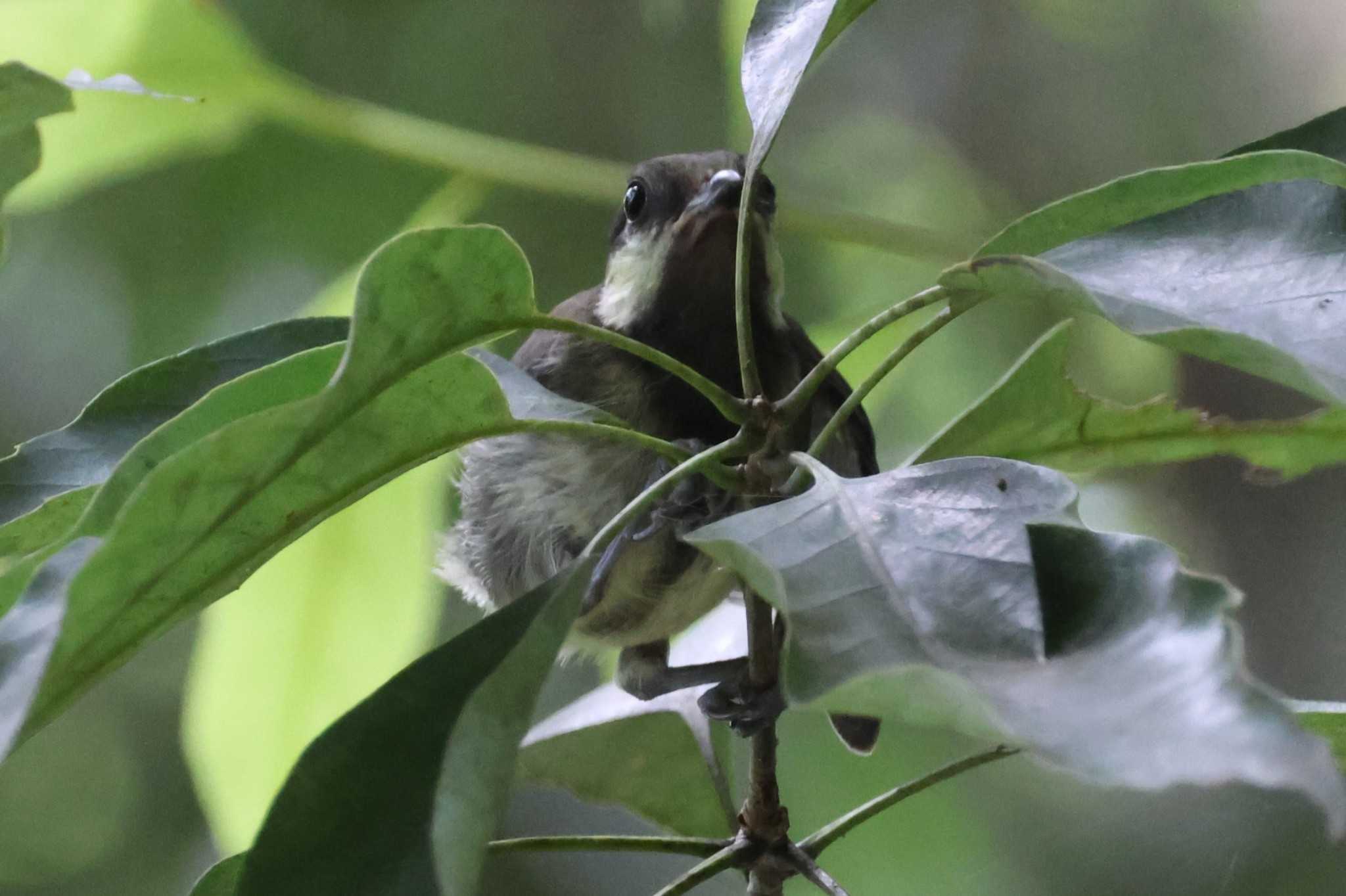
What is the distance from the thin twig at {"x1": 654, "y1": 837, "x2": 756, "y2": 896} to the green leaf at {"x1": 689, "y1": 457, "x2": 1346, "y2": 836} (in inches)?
10.5

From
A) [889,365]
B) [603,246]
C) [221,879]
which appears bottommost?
[221,879]

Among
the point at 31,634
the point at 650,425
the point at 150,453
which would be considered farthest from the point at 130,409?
the point at 650,425

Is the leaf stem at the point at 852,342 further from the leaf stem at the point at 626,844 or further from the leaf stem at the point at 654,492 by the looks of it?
the leaf stem at the point at 626,844

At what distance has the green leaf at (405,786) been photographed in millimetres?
460

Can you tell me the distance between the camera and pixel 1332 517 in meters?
1.88

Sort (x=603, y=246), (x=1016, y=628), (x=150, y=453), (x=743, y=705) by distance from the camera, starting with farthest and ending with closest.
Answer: (x=603, y=246) < (x=743, y=705) < (x=150, y=453) < (x=1016, y=628)

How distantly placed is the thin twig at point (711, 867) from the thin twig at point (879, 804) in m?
0.04

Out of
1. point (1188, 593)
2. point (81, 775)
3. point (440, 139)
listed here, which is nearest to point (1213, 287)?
point (1188, 593)

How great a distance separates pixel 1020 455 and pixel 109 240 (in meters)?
1.83

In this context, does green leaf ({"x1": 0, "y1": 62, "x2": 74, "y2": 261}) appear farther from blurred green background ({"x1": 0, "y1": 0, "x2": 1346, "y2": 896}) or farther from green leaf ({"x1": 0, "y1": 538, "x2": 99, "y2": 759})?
blurred green background ({"x1": 0, "y1": 0, "x2": 1346, "y2": 896})

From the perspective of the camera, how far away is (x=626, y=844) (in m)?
0.75

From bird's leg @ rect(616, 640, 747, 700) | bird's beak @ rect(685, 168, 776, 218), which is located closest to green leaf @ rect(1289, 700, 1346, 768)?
bird's leg @ rect(616, 640, 747, 700)

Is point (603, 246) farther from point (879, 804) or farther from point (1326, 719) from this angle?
A: point (1326, 719)

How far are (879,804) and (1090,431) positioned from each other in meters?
0.31
